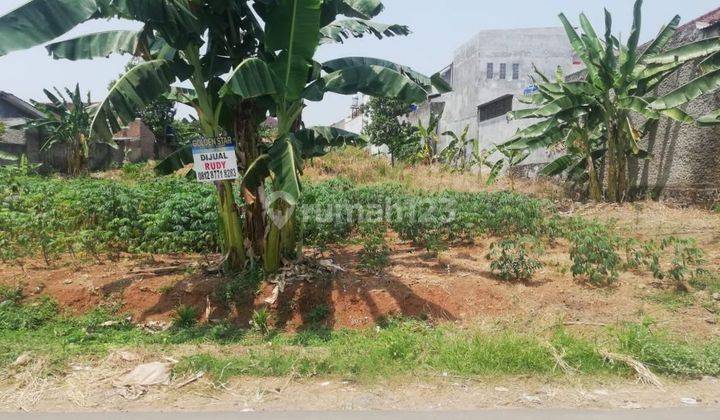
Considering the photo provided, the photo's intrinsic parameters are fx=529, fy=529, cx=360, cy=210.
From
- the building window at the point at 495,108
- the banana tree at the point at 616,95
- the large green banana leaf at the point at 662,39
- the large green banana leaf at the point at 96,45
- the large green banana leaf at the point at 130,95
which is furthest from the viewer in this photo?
the building window at the point at 495,108

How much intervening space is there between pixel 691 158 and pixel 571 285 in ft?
23.1

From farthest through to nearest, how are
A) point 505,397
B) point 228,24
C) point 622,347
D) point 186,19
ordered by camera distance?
point 228,24
point 186,19
point 622,347
point 505,397

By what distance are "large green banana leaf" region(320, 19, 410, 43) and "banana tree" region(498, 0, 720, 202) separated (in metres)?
5.51

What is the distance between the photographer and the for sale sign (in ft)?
20.6

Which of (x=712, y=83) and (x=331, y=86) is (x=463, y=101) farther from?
(x=331, y=86)

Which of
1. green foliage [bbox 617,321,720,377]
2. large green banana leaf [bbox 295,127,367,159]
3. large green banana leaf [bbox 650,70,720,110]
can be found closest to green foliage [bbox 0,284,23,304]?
large green banana leaf [bbox 295,127,367,159]

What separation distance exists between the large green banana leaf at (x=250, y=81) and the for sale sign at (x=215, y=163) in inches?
36.6

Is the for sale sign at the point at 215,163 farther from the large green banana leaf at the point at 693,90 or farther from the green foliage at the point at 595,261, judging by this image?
the large green banana leaf at the point at 693,90

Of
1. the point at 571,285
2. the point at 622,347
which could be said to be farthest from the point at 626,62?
the point at 622,347

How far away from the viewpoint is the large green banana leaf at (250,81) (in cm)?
536

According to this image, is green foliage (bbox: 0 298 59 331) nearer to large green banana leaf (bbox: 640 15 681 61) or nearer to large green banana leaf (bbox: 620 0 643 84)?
large green banana leaf (bbox: 620 0 643 84)

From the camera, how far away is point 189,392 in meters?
4.08

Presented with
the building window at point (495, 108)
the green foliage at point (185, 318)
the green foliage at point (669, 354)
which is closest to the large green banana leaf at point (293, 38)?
the green foliage at point (185, 318)

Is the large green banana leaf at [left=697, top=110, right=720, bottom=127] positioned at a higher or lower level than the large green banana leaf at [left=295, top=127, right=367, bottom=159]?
higher
